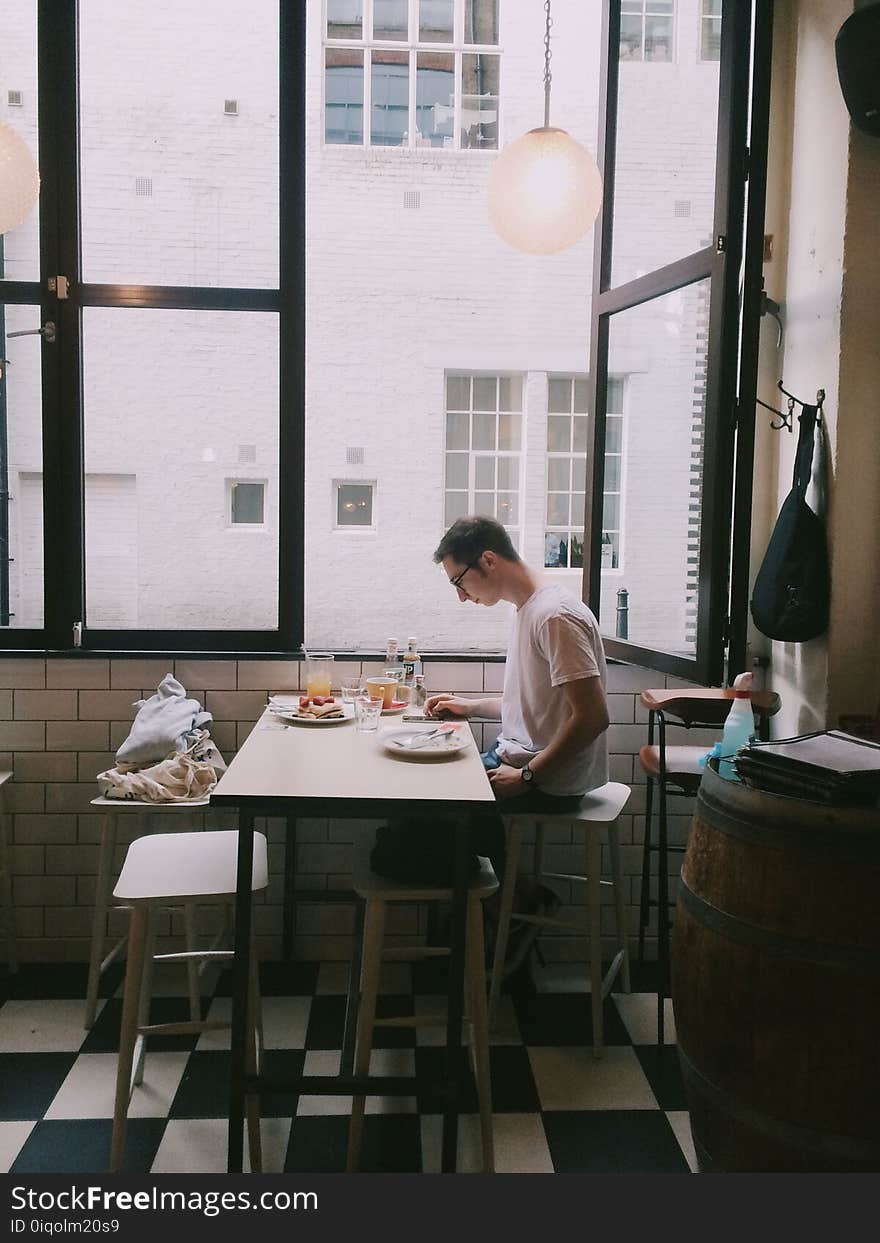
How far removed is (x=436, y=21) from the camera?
5.88 m

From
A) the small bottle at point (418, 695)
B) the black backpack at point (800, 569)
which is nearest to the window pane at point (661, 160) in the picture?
the black backpack at point (800, 569)

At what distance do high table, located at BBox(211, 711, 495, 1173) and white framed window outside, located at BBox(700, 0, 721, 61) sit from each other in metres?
2.10

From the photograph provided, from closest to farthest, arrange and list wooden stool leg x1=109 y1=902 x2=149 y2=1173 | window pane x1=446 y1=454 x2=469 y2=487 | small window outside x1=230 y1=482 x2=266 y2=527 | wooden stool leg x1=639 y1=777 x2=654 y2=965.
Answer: wooden stool leg x1=109 y1=902 x2=149 y2=1173 → wooden stool leg x1=639 y1=777 x2=654 y2=965 → small window outside x1=230 y1=482 x2=266 y2=527 → window pane x1=446 y1=454 x2=469 y2=487

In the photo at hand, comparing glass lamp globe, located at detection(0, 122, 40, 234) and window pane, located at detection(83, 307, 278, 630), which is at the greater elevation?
glass lamp globe, located at detection(0, 122, 40, 234)

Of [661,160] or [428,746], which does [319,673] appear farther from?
[661,160]

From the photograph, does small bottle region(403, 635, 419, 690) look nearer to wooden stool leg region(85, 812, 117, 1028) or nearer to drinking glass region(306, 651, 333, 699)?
drinking glass region(306, 651, 333, 699)

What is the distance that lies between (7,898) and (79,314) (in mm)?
1865

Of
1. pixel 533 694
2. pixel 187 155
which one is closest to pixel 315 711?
pixel 533 694

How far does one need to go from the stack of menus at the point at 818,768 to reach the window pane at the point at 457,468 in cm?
514

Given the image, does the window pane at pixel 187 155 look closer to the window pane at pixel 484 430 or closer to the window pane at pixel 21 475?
the window pane at pixel 21 475

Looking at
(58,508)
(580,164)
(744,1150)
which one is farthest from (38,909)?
(580,164)

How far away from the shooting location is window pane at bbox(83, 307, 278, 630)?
312 centimetres

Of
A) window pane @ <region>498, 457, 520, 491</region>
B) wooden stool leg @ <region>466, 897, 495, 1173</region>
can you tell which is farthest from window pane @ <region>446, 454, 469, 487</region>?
wooden stool leg @ <region>466, 897, 495, 1173</region>

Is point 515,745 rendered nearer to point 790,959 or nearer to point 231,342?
point 790,959
